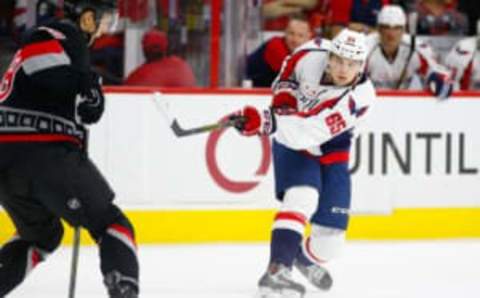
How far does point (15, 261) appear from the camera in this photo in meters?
Result: 4.42

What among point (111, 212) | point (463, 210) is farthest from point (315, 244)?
point (463, 210)

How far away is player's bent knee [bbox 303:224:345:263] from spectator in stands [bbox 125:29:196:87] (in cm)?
170

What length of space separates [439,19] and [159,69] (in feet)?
6.89

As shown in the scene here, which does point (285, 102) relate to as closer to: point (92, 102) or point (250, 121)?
point (250, 121)

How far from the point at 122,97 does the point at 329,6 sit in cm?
166

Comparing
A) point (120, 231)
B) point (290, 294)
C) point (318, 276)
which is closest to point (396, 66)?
point (318, 276)

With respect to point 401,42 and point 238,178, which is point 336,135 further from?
point 401,42

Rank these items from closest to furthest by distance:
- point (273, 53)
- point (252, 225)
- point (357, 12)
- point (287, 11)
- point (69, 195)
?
point (69, 195) < point (252, 225) < point (273, 53) < point (287, 11) < point (357, 12)

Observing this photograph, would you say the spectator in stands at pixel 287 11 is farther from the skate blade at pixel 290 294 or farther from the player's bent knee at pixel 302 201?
the skate blade at pixel 290 294

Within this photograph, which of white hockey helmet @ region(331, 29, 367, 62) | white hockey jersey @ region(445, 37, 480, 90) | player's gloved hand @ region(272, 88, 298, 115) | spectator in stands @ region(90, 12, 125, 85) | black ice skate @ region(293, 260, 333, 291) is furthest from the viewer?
white hockey jersey @ region(445, 37, 480, 90)

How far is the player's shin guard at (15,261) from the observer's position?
14.5 feet

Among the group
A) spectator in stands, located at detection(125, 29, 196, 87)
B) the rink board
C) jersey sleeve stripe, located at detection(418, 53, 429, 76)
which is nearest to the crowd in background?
spectator in stands, located at detection(125, 29, 196, 87)

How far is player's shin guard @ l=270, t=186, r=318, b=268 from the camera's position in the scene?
16.8 feet

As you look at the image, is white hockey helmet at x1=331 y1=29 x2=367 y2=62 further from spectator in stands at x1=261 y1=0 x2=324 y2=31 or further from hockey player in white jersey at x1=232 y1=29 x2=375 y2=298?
spectator in stands at x1=261 y1=0 x2=324 y2=31
